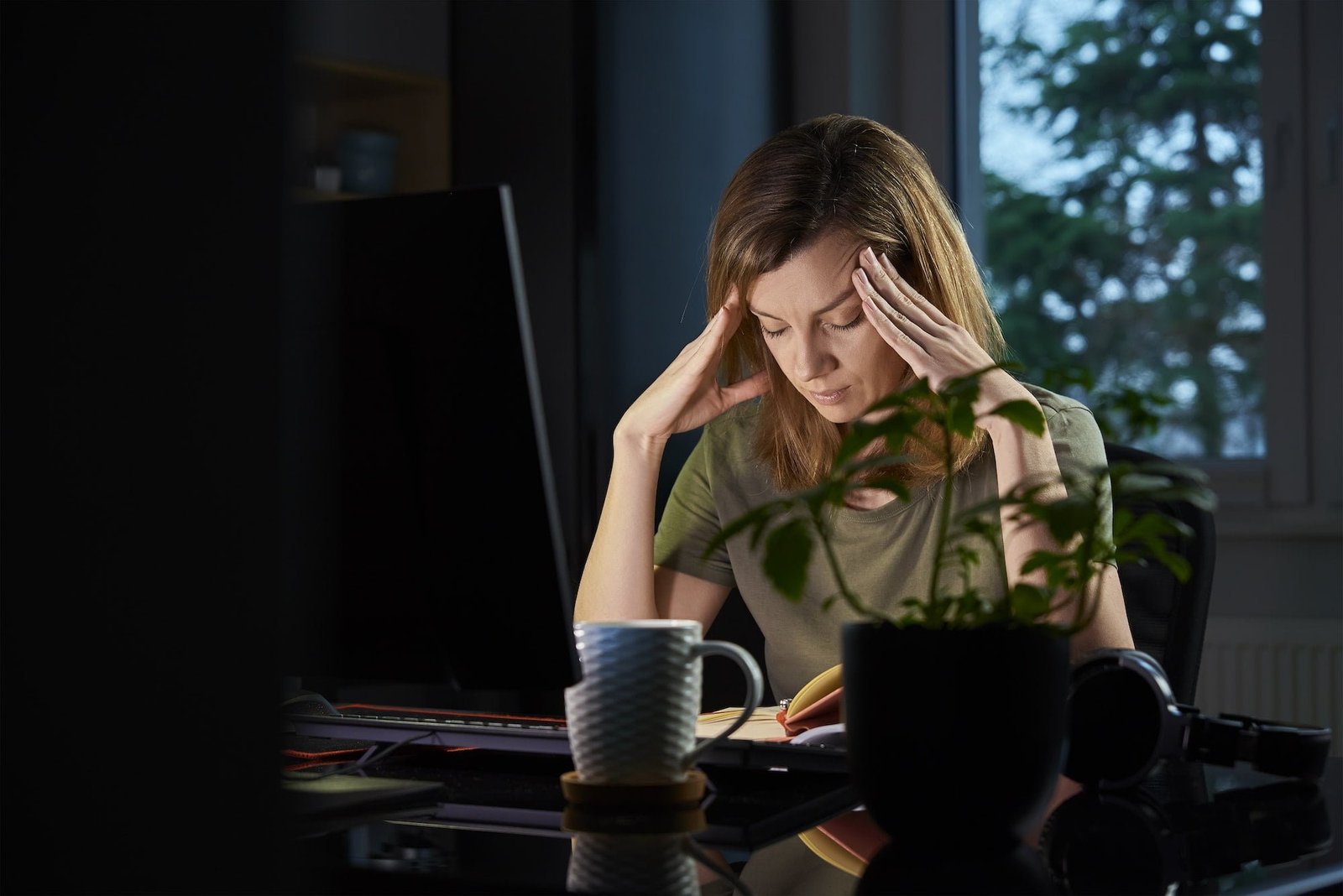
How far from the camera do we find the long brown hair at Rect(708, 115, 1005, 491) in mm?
1565

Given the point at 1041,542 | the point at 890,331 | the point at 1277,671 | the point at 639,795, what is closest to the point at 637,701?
the point at 639,795

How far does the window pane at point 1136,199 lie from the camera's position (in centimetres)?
267

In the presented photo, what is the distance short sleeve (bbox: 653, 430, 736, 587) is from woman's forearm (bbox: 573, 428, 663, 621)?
0.37 ft

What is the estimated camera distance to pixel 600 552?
1.65 m

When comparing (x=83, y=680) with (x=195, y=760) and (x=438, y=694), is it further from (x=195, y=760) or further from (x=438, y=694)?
(x=438, y=694)

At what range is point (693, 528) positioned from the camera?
1799mm

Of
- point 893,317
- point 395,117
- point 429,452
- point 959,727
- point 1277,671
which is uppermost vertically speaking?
point 395,117

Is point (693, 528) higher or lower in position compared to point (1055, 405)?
lower

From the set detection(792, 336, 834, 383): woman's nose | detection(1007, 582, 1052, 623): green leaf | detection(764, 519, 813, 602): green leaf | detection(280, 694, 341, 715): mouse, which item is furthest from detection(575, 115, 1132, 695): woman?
detection(764, 519, 813, 602): green leaf

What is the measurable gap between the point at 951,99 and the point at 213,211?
267 cm

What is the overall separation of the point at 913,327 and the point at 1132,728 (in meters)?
0.73

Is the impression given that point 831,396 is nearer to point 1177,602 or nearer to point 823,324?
point 823,324

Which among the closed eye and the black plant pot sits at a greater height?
the closed eye

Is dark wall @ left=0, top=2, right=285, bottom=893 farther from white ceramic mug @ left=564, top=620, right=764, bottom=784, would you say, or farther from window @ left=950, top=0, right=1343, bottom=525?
window @ left=950, top=0, right=1343, bottom=525
